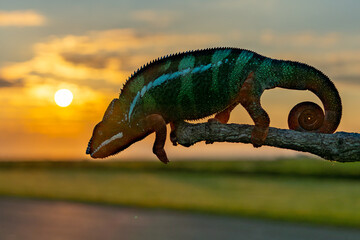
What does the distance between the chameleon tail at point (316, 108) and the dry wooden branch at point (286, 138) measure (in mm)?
75

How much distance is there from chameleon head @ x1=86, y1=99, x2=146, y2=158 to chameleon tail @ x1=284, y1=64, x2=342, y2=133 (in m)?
1.33

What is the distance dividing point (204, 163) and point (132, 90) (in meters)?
18.1

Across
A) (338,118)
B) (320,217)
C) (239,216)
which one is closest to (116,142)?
(338,118)

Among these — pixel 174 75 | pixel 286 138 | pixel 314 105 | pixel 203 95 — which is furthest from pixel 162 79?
pixel 314 105

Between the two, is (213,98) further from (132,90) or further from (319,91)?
(319,91)

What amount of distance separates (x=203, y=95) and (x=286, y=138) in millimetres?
765

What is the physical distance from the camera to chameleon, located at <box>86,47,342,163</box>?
362 cm

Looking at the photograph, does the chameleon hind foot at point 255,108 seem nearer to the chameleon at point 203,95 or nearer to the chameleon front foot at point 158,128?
the chameleon at point 203,95

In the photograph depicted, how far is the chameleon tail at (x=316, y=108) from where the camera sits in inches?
151

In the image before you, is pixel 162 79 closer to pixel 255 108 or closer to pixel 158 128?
pixel 158 128

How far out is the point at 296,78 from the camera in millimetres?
3873

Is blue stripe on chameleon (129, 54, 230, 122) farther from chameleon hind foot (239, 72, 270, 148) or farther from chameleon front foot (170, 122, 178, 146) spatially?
chameleon front foot (170, 122, 178, 146)

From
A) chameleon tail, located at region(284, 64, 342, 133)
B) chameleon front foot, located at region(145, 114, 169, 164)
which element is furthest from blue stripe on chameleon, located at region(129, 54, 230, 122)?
chameleon tail, located at region(284, 64, 342, 133)

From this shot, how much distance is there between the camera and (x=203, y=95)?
143 inches
